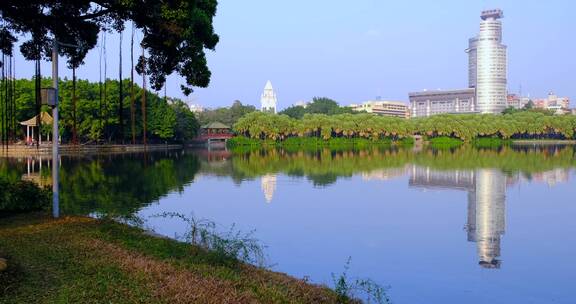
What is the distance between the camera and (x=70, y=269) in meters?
6.37

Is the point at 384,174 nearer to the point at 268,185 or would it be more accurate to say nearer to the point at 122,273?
the point at 268,185

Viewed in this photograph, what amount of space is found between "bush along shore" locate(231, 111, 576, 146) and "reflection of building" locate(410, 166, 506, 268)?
147 feet

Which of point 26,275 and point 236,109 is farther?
point 236,109

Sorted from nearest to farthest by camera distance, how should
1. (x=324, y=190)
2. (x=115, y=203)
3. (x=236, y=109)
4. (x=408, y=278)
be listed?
(x=408, y=278)
(x=115, y=203)
(x=324, y=190)
(x=236, y=109)

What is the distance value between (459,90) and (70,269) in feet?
543

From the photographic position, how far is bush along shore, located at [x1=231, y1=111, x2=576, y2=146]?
7744 centimetres

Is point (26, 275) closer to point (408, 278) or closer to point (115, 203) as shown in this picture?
point (408, 278)

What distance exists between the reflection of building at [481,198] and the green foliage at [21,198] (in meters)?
9.29

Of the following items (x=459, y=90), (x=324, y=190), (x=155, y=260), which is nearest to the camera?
(x=155, y=260)

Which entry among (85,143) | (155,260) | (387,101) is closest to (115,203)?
(155,260)

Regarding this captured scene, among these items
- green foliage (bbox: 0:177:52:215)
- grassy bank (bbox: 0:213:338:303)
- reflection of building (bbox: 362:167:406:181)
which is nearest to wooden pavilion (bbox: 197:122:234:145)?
reflection of building (bbox: 362:167:406:181)

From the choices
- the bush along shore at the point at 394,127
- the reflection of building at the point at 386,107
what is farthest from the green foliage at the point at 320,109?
the reflection of building at the point at 386,107

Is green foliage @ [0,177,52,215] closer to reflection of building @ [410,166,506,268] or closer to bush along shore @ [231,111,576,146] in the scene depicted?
reflection of building @ [410,166,506,268]

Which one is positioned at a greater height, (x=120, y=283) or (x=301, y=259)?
(x=120, y=283)
